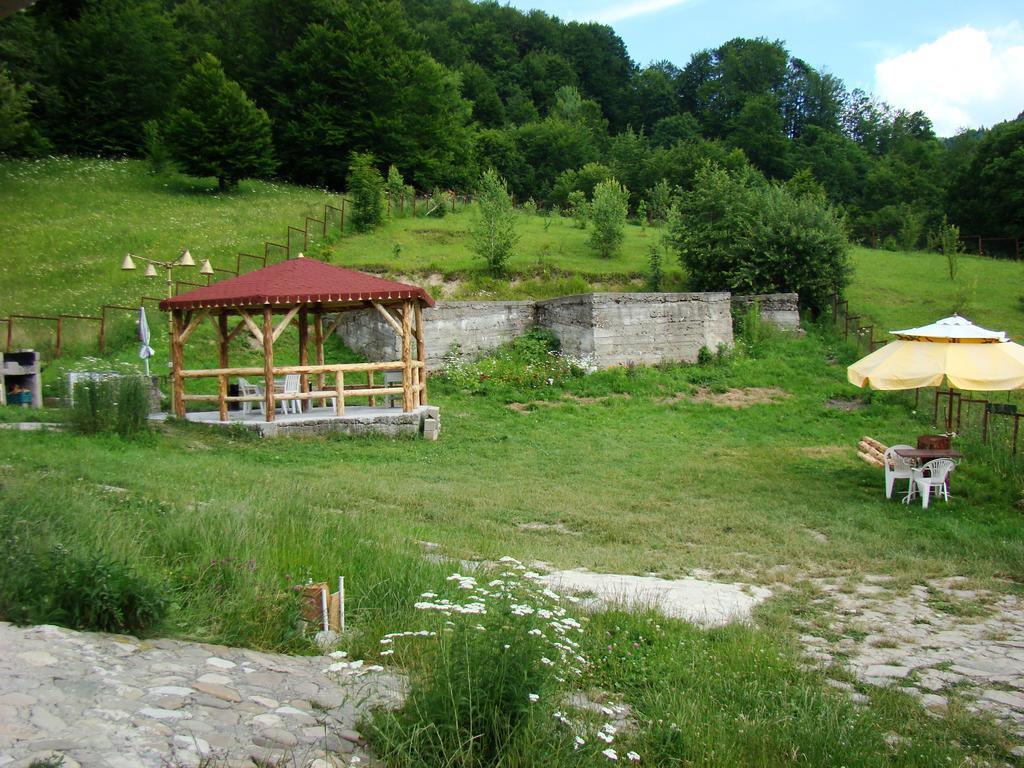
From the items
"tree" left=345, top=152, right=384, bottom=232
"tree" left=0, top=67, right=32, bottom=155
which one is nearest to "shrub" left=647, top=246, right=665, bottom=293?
"tree" left=345, top=152, right=384, bottom=232

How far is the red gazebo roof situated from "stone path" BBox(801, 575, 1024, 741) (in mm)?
9235

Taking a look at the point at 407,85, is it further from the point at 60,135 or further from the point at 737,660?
the point at 737,660

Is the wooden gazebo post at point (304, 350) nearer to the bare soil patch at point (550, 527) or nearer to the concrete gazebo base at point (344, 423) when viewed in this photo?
the concrete gazebo base at point (344, 423)

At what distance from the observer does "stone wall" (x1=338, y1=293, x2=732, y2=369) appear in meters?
19.6

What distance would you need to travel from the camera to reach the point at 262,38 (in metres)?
44.9

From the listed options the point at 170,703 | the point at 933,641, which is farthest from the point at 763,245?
the point at 170,703

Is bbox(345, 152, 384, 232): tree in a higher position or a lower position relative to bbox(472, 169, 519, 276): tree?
higher

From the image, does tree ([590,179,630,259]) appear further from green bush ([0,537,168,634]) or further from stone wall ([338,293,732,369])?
green bush ([0,537,168,634])

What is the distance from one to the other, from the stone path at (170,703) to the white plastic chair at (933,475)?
28.8 ft

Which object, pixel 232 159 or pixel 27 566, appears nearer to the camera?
pixel 27 566

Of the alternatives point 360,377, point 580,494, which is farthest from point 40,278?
point 580,494

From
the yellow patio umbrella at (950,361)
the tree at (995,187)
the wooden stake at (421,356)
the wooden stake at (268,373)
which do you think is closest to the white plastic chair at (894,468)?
the yellow patio umbrella at (950,361)

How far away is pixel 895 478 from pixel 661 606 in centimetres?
688

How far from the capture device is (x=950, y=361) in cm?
1140
